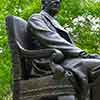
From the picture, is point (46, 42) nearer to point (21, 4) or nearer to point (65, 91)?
point (65, 91)

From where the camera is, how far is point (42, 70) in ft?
30.9

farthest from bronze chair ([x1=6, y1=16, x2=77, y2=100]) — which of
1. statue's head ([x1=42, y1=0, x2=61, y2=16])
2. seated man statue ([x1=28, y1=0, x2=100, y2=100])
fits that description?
statue's head ([x1=42, y1=0, x2=61, y2=16])

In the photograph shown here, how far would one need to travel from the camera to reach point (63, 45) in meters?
9.42

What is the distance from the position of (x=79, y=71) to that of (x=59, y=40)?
662 millimetres

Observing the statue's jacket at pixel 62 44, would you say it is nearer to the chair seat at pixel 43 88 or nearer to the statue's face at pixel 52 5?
the statue's face at pixel 52 5

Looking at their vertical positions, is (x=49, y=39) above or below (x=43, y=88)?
above

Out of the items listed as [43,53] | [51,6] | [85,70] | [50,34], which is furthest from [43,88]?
[51,6]

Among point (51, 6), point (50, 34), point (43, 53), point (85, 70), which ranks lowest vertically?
point (85, 70)

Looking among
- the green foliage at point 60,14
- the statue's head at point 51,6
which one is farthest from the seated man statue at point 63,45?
the green foliage at point 60,14

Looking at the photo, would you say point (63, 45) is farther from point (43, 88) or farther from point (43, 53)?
point (43, 88)

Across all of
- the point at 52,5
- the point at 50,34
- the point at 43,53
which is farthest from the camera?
the point at 52,5

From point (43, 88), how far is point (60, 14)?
31.9ft

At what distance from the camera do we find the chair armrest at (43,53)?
9.22 m

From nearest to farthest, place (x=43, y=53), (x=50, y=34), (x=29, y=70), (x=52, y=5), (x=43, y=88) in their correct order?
(x=43, y=88), (x=43, y=53), (x=50, y=34), (x=29, y=70), (x=52, y=5)
